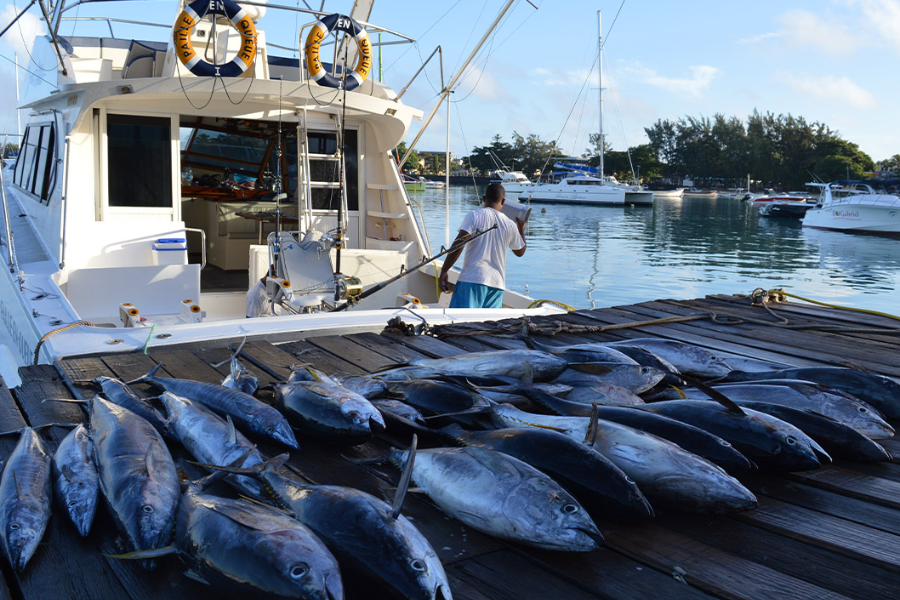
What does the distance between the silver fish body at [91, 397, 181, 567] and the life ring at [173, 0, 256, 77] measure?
18.6 feet

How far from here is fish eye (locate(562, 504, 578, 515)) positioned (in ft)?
6.09

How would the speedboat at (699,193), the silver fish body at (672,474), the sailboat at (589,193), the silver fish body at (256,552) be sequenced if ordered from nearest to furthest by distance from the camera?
the silver fish body at (256,552) → the silver fish body at (672,474) → the sailboat at (589,193) → the speedboat at (699,193)

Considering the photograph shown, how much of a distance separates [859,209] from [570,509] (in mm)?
44582

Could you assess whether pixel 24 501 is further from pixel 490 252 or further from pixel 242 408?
pixel 490 252

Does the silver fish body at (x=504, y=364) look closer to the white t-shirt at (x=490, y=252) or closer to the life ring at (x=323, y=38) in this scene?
the white t-shirt at (x=490, y=252)

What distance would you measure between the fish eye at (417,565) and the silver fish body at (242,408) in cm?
104

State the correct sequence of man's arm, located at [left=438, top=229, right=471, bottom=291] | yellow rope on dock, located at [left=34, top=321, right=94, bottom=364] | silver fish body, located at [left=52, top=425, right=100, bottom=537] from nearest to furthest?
silver fish body, located at [left=52, top=425, right=100, bottom=537], yellow rope on dock, located at [left=34, top=321, right=94, bottom=364], man's arm, located at [left=438, top=229, right=471, bottom=291]

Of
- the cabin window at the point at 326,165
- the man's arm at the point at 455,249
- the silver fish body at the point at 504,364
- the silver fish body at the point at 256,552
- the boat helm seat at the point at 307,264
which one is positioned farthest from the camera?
the cabin window at the point at 326,165

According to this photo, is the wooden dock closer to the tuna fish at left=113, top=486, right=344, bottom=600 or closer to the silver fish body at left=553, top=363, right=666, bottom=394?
the tuna fish at left=113, top=486, right=344, bottom=600

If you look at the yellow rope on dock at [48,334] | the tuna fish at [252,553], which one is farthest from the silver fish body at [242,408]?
the yellow rope on dock at [48,334]

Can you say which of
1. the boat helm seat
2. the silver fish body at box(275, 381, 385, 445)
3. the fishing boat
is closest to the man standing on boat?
the boat helm seat

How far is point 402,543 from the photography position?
1.70 meters

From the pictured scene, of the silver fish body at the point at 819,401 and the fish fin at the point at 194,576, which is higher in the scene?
the silver fish body at the point at 819,401

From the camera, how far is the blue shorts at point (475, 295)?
6.71 meters
